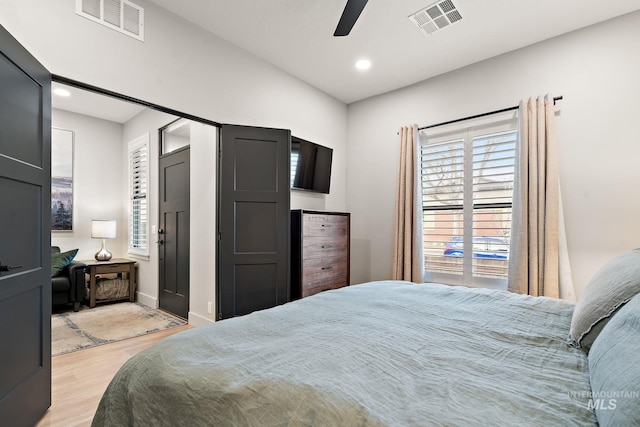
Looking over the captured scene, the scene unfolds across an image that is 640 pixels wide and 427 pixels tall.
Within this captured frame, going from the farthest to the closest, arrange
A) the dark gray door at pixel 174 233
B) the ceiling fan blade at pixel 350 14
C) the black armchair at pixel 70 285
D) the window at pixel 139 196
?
the window at pixel 139 196
the black armchair at pixel 70 285
the dark gray door at pixel 174 233
the ceiling fan blade at pixel 350 14

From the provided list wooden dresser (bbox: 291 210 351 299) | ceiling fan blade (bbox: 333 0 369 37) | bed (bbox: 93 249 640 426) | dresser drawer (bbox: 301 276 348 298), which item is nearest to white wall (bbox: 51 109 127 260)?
wooden dresser (bbox: 291 210 351 299)

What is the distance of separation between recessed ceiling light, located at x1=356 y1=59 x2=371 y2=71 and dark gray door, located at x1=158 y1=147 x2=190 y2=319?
2306mm

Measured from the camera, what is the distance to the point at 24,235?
175 centimetres

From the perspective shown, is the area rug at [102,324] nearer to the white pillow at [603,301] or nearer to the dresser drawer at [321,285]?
the dresser drawer at [321,285]

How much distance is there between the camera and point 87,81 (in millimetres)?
2201

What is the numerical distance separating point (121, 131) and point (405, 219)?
5003mm

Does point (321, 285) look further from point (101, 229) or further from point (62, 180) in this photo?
point (62, 180)

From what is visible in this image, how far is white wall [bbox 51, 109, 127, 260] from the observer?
4.86 metres

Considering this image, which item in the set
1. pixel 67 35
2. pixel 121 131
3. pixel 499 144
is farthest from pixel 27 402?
pixel 121 131

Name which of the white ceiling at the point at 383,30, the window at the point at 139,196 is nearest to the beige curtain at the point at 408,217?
the white ceiling at the point at 383,30

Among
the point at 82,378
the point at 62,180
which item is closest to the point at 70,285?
the point at 62,180

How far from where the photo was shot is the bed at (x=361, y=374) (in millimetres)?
722

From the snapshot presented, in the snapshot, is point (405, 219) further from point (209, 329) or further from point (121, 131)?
point (121, 131)

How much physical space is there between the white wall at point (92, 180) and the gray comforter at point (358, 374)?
16.1 feet
